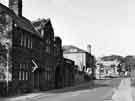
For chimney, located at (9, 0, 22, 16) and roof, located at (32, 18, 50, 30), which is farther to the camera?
roof, located at (32, 18, 50, 30)

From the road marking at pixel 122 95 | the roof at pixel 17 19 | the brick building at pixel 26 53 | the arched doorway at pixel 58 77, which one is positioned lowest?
the road marking at pixel 122 95

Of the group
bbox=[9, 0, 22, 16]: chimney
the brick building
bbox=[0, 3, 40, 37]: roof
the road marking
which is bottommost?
the road marking

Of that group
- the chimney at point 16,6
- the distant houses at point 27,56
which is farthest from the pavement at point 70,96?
the chimney at point 16,6

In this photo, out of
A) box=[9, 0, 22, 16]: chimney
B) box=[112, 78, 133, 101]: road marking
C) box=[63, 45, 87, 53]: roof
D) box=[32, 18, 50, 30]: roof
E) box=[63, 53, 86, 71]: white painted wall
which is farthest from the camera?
box=[63, 45, 87, 53]: roof

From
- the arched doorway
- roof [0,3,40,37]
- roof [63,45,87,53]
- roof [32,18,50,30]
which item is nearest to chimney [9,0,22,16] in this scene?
roof [0,3,40,37]

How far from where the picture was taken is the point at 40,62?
32.1 m

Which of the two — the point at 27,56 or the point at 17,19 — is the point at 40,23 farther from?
the point at 27,56

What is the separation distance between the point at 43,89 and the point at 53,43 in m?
8.64

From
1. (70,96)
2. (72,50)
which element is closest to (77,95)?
(70,96)

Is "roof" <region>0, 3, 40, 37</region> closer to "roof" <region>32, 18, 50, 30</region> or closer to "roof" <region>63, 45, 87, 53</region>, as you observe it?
"roof" <region>32, 18, 50, 30</region>

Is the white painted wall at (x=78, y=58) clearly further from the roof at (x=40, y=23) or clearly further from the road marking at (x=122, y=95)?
the road marking at (x=122, y=95)

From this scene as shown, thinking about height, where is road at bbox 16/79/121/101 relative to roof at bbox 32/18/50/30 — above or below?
below

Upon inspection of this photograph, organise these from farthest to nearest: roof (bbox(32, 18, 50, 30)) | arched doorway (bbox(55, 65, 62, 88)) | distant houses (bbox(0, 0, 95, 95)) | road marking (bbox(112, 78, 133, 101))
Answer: arched doorway (bbox(55, 65, 62, 88))
roof (bbox(32, 18, 50, 30))
distant houses (bbox(0, 0, 95, 95))
road marking (bbox(112, 78, 133, 101))

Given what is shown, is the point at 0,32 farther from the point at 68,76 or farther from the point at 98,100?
the point at 68,76
